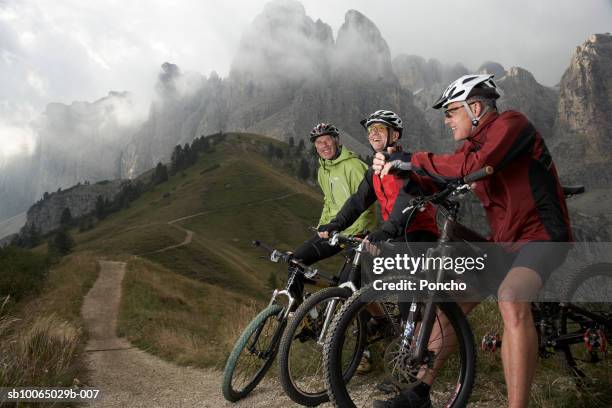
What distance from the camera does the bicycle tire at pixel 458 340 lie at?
161 inches

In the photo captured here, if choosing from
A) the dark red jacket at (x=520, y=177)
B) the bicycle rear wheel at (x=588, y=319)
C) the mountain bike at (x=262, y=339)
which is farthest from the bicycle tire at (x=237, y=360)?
the bicycle rear wheel at (x=588, y=319)

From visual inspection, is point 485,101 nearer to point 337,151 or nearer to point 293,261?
point 293,261

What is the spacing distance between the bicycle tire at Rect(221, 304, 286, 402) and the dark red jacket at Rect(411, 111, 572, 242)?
133 inches

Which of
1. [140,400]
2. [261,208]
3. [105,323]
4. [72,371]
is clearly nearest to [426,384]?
[140,400]

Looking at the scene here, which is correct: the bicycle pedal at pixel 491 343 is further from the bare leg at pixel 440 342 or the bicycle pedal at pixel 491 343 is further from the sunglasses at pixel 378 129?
the sunglasses at pixel 378 129

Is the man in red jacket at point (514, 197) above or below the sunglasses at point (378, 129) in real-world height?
below

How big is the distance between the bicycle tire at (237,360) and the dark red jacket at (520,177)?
3.37 metres

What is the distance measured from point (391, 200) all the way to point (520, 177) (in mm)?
2050

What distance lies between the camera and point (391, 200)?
5.79 metres

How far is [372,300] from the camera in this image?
4371mm

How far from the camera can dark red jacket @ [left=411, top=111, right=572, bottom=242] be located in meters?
3.77

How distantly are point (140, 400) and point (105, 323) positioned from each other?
12084 mm

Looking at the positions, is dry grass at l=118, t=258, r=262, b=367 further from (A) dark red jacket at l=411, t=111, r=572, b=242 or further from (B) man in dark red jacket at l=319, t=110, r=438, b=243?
(A) dark red jacket at l=411, t=111, r=572, b=242

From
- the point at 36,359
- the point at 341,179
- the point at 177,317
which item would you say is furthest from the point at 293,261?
the point at 177,317
